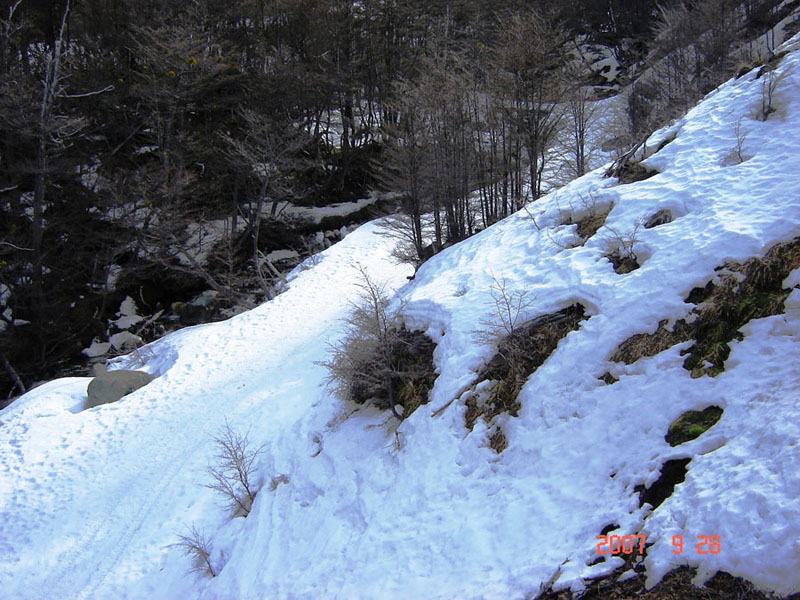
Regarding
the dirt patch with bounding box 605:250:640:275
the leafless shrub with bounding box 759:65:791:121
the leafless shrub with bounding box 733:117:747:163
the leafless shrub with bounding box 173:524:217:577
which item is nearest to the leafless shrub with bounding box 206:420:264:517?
the leafless shrub with bounding box 173:524:217:577

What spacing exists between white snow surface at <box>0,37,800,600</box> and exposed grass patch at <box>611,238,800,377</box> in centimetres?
10

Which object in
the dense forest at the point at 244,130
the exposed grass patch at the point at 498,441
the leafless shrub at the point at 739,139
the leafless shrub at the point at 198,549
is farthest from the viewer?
the dense forest at the point at 244,130

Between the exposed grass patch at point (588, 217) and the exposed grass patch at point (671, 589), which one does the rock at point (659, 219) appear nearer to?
the exposed grass patch at point (588, 217)

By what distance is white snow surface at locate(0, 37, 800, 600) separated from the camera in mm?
3562

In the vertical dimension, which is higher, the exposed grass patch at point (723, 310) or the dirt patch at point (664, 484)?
the exposed grass patch at point (723, 310)

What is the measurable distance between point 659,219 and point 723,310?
1.96 metres

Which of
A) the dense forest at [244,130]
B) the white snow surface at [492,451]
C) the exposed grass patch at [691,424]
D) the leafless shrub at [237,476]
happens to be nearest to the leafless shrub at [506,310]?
the white snow surface at [492,451]

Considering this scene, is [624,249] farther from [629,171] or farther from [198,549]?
[198,549]

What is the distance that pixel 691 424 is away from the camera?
3924 mm

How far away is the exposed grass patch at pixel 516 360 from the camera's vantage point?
5.34m

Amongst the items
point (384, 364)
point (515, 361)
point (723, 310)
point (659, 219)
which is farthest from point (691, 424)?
point (384, 364)

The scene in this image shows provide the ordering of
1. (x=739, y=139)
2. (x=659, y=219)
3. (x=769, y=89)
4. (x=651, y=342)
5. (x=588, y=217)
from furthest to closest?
(x=588, y=217)
(x=769, y=89)
(x=739, y=139)
(x=659, y=219)
(x=651, y=342)

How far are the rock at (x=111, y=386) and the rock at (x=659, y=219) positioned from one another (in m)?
10.2

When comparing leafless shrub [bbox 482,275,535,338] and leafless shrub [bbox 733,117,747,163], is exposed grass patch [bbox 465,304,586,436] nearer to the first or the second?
leafless shrub [bbox 482,275,535,338]
